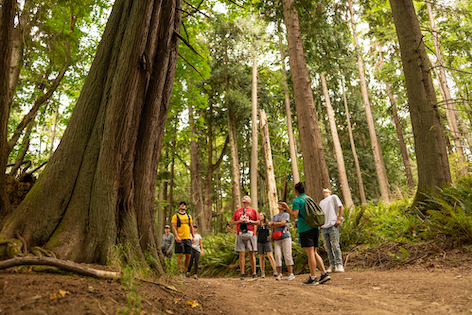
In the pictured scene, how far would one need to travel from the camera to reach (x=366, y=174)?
24.3 m

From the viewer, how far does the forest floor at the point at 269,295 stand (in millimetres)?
2152

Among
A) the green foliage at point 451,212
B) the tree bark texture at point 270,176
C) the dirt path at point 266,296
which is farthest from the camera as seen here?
the tree bark texture at point 270,176

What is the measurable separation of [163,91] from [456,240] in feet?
20.7

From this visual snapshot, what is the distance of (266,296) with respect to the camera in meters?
4.49

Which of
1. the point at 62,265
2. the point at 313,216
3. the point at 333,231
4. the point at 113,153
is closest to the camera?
the point at 62,265

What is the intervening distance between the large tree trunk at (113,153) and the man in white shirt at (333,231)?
4502mm

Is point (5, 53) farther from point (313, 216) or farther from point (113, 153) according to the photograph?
point (313, 216)

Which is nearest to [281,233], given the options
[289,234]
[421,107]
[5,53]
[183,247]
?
[289,234]

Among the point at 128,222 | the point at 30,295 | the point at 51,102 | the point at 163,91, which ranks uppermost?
the point at 51,102

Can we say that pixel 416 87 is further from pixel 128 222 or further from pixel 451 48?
pixel 451 48

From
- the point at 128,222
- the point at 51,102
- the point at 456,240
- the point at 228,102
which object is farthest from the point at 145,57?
the point at 228,102

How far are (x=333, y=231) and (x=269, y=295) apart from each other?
301cm

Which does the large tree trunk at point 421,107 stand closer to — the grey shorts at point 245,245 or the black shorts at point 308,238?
the black shorts at point 308,238

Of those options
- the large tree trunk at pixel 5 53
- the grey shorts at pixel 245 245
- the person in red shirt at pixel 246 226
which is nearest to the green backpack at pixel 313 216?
the person in red shirt at pixel 246 226
